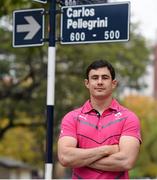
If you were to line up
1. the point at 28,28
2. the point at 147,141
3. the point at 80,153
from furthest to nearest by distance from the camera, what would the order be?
the point at 147,141
the point at 28,28
the point at 80,153

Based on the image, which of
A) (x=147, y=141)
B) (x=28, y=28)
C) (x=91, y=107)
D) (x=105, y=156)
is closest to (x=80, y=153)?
(x=105, y=156)

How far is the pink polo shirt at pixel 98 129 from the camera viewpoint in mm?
4793

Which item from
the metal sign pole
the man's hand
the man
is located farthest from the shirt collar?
the metal sign pole

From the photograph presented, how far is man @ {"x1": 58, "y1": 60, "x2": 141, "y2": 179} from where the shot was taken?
474 cm

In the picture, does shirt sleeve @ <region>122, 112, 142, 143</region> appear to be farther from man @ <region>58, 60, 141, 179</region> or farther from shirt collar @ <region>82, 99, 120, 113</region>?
shirt collar @ <region>82, 99, 120, 113</region>

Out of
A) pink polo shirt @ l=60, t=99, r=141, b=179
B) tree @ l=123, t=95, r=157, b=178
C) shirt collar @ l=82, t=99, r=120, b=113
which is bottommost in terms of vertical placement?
tree @ l=123, t=95, r=157, b=178

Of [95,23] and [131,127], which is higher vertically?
[95,23]

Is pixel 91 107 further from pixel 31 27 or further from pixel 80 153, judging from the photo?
pixel 31 27

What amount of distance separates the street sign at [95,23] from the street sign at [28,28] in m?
0.26

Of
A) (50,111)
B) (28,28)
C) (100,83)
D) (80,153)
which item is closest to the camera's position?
(80,153)

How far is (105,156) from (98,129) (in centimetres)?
20

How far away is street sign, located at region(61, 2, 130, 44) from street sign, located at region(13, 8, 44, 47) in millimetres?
257

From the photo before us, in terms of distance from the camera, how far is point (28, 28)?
6.39 m

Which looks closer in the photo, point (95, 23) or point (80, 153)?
point (80, 153)
